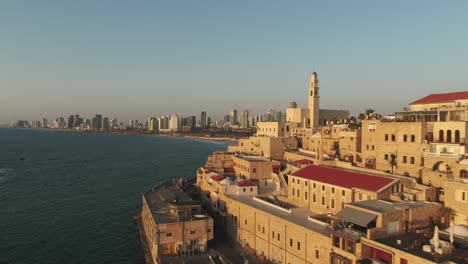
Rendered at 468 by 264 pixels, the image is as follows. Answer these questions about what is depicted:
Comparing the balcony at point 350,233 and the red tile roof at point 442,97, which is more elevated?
the red tile roof at point 442,97

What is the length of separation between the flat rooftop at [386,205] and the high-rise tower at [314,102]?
4873 centimetres

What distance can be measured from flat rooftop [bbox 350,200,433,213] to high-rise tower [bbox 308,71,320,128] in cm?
4873

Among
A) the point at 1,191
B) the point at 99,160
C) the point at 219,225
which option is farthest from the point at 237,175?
the point at 99,160

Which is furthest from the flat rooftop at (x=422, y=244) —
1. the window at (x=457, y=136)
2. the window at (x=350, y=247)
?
the window at (x=457, y=136)

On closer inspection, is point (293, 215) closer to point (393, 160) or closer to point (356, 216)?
point (356, 216)

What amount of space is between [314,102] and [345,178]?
4571 cm

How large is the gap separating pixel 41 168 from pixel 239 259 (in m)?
80.4

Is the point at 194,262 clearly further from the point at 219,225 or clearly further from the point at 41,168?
the point at 41,168

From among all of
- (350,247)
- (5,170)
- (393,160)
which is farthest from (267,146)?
(5,170)

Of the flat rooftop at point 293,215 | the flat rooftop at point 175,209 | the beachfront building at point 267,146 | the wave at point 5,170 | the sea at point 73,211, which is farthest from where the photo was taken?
the wave at point 5,170

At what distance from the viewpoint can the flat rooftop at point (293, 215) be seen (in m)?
27.8

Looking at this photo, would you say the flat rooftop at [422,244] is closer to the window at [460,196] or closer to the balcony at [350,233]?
the balcony at [350,233]

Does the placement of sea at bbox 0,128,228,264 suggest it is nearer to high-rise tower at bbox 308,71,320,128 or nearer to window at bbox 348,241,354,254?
window at bbox 348,241,354,254

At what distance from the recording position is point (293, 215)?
3272 cm
